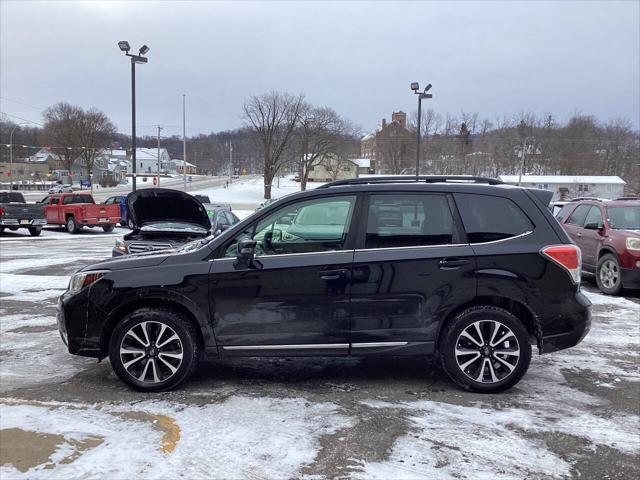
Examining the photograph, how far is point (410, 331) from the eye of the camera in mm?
4516

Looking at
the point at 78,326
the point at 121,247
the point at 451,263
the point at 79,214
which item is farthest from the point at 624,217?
the point at 79,214

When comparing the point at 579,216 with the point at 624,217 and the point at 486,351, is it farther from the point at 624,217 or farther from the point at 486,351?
the point at 486,351

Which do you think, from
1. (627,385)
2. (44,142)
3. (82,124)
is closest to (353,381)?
(627,385)

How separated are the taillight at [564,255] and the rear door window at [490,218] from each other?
254 mm

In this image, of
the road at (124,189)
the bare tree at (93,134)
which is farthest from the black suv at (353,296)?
the bare tree at (93,134)

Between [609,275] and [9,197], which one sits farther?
[9,197]

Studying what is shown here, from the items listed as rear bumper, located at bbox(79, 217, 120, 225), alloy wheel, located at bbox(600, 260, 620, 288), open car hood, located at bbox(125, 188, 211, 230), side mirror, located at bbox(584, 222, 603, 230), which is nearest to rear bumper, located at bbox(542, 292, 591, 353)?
alloy wheel, located at bbox(600, 260, 620, 288)

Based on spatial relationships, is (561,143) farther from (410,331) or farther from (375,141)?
(410,331)

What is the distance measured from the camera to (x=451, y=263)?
14.7ft

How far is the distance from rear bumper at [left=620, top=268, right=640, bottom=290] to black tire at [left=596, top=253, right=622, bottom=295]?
7cm

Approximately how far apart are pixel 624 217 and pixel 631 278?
148 centimetres

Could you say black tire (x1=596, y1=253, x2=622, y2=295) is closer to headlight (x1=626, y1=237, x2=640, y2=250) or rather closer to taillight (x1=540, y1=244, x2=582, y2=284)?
headlight (x1=626, y1=237, x2=640, y2=250)

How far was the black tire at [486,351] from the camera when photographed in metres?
4.49

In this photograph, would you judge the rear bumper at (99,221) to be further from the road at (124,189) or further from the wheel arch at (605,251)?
the road at (124,189)
